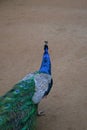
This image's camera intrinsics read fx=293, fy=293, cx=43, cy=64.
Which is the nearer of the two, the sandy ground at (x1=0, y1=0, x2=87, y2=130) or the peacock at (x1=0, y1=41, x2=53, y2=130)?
the peacock at (x1=0, y1=41, x2=53, y2=130)

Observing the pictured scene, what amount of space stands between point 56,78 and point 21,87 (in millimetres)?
1298

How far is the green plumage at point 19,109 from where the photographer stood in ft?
8.29

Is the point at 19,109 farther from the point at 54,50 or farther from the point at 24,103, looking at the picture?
the point at 54,50

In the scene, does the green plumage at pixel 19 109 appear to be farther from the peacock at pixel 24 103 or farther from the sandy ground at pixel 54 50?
the sandy ground at pixel 54 50

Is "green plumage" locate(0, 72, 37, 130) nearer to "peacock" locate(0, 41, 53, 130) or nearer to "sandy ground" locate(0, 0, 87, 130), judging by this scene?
"peacock" locate(0, 41, 53, 130)

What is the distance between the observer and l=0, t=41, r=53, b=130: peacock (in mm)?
2547

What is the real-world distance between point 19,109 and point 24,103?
98 millimetres

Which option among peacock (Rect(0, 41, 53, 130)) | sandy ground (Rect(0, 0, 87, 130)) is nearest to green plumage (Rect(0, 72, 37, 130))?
peacock (Rect(0, 41, 53, 130))

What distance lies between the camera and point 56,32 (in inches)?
231

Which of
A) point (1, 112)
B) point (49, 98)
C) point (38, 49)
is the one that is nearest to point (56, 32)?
point (38, 49)

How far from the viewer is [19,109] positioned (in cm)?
266

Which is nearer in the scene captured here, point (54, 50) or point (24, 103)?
point (24, 103)

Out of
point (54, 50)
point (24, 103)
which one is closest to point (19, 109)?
point (24, 103)

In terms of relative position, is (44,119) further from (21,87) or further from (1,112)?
(1,112)
